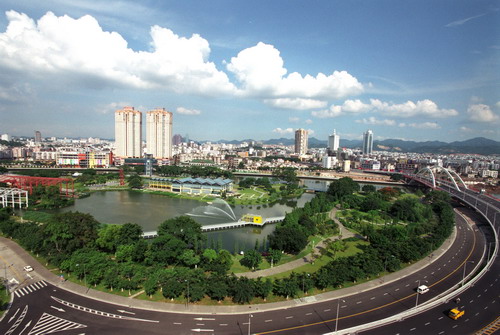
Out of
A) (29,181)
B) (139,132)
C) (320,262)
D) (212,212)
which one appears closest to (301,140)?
(139,132)

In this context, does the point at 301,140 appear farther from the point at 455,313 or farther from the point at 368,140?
the point at 455,313

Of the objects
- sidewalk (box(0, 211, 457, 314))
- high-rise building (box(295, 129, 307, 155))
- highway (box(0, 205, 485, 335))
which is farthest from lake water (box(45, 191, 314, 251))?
high-rise building (box(295, 129, 307, 155))

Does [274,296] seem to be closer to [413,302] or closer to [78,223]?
[413,302]

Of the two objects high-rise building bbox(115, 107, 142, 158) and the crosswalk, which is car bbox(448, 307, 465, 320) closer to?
the crosswalk

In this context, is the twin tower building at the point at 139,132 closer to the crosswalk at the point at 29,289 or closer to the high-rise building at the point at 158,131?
the high-rise building at the point at 158,131

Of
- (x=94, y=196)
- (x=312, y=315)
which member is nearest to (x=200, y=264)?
(x=312, y=315)

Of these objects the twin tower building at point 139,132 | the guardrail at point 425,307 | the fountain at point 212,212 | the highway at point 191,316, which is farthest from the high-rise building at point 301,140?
the highway at point 191,316
